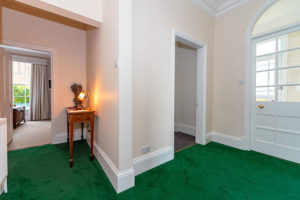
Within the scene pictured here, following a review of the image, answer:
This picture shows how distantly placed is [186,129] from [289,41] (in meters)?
2.82

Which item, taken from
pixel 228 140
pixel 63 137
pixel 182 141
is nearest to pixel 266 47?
pixel 228 140

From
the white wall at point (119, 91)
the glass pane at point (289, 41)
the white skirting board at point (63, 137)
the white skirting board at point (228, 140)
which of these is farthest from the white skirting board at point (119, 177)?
the glass pane at point (289, 41)

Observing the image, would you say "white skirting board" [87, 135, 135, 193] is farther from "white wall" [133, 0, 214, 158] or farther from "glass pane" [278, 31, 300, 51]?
"glass pane" [278, 31, 300, 51]

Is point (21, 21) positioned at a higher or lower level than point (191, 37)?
higher

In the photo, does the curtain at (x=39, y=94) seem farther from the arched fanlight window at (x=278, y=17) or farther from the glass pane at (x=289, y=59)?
the glass pane at (x=289, y=59)

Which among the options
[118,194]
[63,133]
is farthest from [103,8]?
[63,133]

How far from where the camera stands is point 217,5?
294 centimetres

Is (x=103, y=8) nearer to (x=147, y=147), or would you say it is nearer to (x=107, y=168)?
(x=147, y=147)

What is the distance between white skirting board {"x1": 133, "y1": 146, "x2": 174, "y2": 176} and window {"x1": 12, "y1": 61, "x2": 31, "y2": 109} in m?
6.83

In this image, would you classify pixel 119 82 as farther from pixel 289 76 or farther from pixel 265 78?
pixel 289 76

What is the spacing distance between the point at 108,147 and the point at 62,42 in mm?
2686

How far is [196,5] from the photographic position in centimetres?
272

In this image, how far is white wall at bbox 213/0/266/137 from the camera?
2717mm

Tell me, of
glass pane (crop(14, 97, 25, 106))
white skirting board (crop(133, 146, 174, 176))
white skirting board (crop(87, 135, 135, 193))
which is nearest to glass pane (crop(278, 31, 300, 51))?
white skirting board (crop(133, 146, 174, 176))
